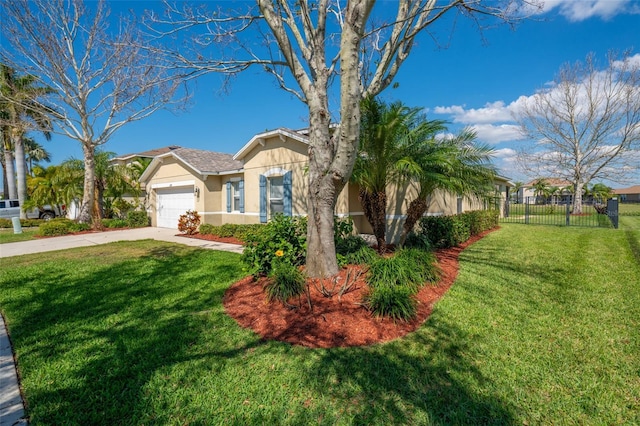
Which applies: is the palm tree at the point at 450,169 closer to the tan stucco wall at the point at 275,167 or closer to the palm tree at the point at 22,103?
the tan stucco wall at the point at 275,167

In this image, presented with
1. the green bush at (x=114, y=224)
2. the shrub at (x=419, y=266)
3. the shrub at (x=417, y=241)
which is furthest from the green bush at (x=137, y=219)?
the shrub at (x=419, y=266)

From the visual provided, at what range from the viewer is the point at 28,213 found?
23.6 m

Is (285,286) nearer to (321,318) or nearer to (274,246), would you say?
(321,318)

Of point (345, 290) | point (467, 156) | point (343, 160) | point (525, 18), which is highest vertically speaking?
point (525, 18)

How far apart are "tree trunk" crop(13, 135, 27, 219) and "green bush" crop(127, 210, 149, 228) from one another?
32.3 feet

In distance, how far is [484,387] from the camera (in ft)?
10.2

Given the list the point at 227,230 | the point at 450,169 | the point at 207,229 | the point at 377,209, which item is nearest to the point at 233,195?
the point at 207,229

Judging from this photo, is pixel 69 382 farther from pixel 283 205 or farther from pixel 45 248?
pixel 45 248

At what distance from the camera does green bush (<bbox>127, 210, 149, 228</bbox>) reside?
19250mm

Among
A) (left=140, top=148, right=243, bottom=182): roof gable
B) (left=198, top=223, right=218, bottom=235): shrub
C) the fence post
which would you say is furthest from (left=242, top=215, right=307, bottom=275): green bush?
the fence post

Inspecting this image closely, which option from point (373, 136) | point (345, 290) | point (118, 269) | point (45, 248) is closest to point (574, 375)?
point (345, 290)

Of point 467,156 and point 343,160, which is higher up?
point 467,156

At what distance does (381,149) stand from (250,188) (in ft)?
27.5

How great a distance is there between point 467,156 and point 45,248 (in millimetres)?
15415
